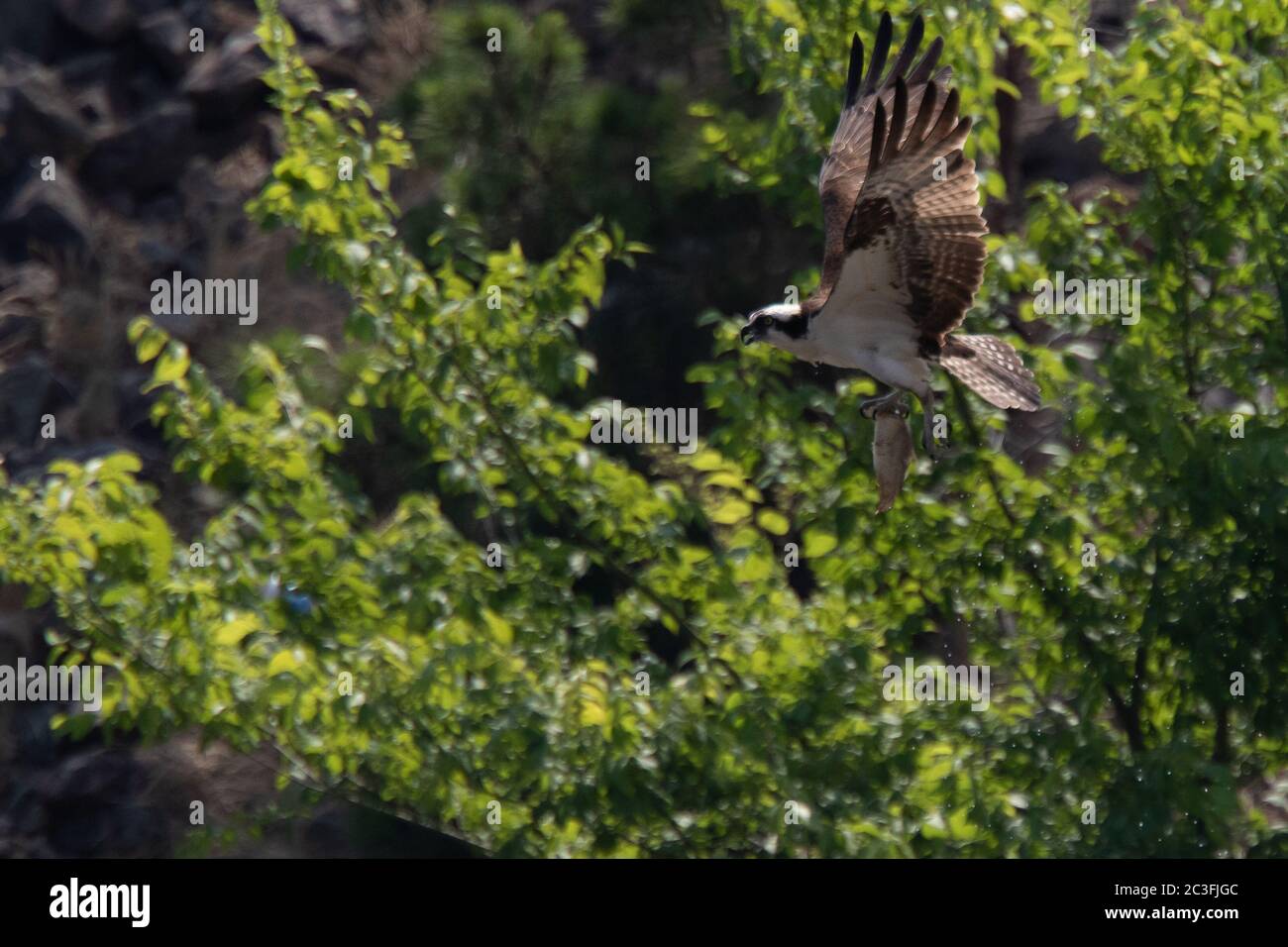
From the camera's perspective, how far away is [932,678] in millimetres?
7215

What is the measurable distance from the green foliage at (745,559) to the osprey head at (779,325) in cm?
212

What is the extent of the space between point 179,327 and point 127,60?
398cm

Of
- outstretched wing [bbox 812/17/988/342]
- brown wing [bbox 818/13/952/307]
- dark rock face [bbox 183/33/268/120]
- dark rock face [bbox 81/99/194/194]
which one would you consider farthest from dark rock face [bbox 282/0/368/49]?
outstretched wing [bbox 812/17/988/342]

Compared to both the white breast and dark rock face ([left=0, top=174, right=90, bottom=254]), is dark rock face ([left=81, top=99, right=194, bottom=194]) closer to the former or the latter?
dark rock face ([left=0, top=174, right=90, bottom=254])

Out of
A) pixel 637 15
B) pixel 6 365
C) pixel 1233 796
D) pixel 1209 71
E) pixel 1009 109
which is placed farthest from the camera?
pixel 6 365

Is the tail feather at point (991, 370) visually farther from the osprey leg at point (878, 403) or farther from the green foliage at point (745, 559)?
the green foliage at point (745, 559)

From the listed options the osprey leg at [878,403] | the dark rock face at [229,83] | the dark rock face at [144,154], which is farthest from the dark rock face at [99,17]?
the osprey leg at [878,403]

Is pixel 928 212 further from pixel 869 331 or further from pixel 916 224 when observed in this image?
pixel 869 331

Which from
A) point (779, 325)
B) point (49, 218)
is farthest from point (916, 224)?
point (49, 218)

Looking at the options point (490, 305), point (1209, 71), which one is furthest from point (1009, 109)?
point (490, 305)

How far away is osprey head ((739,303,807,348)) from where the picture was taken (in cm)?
485

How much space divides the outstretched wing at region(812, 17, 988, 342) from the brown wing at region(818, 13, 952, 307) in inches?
0.6

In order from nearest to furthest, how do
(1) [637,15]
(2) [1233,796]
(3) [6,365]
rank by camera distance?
1. (2) [1233,796]
2. (1) [637,15]
3. (3) [6,365]
